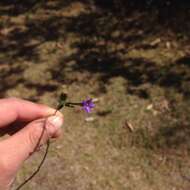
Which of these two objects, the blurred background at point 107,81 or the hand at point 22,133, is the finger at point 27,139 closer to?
the hand at point 22,133

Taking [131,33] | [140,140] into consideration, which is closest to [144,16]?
[131,33]

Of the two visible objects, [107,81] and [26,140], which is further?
[107,81]

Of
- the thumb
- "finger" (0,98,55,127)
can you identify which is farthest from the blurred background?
the thumb

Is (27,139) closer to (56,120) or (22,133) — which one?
(22,133)

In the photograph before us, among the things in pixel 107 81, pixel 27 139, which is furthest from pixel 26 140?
pixel 107 81

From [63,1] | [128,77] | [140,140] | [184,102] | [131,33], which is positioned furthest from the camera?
[63,1]

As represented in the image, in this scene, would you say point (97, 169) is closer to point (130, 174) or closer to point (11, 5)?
point (130, 174)
